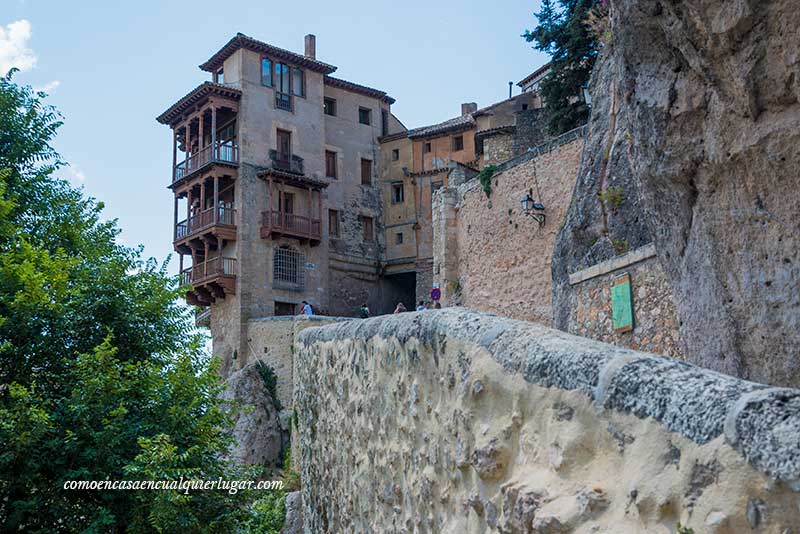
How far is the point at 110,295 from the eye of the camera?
9.82 meters

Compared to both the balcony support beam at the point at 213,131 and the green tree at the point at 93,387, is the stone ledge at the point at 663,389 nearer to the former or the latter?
the green tree at the point at 93,387

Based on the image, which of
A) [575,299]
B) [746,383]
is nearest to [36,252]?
[575,299]

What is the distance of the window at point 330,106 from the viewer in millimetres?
40781

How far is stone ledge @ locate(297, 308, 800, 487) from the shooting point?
211 cm

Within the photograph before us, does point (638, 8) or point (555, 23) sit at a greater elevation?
point (555, 23)

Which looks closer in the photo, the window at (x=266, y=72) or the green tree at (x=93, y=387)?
the green tree at (x=93, y=387)

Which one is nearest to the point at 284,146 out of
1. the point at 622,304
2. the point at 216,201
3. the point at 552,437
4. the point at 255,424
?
the point at 216,201

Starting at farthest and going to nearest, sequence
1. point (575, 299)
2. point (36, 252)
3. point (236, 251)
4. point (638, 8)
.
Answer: point (236, 251), point (575, 299), point (36, 252), point (638, 8)

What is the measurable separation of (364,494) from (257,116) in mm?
32224

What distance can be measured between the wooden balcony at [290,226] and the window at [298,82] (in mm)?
6149

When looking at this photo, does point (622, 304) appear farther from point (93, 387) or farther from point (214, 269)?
point (214, 269)

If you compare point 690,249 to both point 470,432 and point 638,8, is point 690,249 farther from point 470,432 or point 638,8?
point 470,432

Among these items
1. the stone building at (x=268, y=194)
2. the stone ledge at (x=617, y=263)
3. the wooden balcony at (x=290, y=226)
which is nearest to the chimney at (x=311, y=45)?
the stone building at (x=268, y=194)

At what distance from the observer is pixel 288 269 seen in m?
36.5
